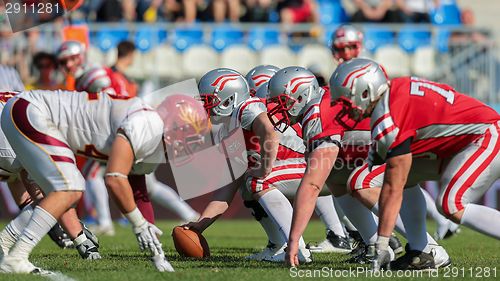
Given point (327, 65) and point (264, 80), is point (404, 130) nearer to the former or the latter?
point (264, 80)

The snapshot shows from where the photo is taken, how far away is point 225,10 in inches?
714

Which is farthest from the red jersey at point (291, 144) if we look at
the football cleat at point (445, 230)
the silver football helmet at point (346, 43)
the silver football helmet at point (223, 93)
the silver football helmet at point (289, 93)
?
the football cleat at point (445, 230)

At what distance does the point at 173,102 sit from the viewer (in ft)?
22.2

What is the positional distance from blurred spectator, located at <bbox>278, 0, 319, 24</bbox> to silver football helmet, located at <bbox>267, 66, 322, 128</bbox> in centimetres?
1020

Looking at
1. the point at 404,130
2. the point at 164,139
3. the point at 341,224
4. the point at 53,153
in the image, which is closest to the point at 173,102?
the point at 164,139

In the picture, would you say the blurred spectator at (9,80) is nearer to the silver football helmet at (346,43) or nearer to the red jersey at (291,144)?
the silver football helmet at (346,43)

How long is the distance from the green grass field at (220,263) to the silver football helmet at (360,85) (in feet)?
4.00

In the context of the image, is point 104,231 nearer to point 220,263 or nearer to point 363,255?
point 220,263

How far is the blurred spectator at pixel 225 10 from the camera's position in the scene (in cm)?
1794

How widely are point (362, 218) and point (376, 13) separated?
10915mm

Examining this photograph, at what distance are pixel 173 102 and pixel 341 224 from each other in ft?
11.9

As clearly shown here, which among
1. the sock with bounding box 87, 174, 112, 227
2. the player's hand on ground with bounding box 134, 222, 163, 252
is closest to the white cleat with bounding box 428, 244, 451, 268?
the player's hand on ground with bounding box 134, 222, 163, 252

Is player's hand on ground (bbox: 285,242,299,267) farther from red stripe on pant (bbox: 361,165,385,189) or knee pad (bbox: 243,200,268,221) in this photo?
knee pad (bbox: 243,200,268,221)

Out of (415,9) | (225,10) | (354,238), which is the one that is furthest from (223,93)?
(415,9)
